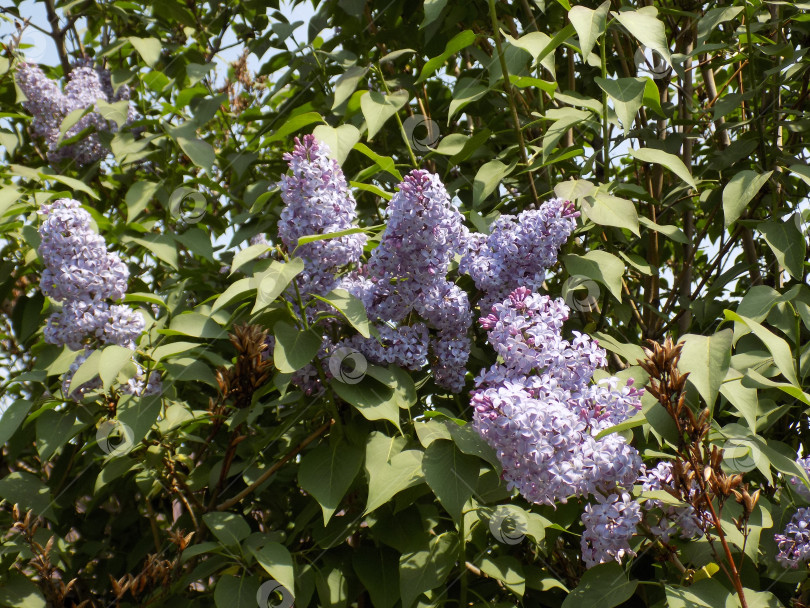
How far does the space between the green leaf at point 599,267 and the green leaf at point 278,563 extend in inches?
34.3

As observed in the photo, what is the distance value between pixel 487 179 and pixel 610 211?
34cm

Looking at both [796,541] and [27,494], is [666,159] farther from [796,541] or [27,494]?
[27,494]

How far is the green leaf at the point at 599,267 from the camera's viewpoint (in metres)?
1.73

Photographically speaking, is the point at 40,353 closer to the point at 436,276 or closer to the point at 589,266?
the point at 436,276

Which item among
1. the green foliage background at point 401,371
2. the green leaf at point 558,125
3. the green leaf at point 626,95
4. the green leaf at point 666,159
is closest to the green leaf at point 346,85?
the green foliage background at point 401,371

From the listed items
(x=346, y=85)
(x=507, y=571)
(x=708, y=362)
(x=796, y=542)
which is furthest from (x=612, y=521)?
(x=346, y=85)

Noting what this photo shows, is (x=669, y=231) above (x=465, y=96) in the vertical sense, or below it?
below

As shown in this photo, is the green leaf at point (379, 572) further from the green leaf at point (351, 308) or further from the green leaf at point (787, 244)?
the green leaf at point (787, 244)

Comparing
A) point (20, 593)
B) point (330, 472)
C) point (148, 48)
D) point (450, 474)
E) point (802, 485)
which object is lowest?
point (20, 593)

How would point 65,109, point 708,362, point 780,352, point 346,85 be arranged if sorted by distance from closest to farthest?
point 708,362 → point 780,352 → point 346,85 → point 65,109

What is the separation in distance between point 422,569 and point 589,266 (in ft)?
2.47

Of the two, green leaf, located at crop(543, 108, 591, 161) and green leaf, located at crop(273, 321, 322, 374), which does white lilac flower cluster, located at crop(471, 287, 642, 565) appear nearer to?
green leaf, located at crop(273, 321, 322, 374)

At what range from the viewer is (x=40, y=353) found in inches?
87.4

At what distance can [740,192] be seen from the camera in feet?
6.47
